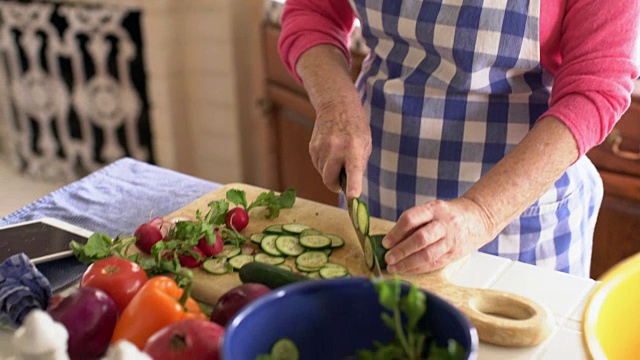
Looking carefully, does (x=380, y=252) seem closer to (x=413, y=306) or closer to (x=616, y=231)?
(x=413, y=306)

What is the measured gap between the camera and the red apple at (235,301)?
0.82 m

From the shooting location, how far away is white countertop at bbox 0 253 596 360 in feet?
2.89

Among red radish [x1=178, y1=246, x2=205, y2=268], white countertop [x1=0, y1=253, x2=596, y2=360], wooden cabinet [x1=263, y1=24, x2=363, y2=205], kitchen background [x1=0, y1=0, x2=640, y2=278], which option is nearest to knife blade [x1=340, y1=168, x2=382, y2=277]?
white countertop [x1=0, y1=253, x2=596, y2=360]

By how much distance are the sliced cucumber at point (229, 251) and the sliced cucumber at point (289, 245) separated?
55 millimetres

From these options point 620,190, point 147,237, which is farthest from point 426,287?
point 620,190

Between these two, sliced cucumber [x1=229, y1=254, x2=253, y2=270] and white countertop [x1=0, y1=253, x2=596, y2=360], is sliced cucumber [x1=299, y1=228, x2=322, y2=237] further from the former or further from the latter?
white countertop [x1=0, y1=253, x2=596, y2=360]

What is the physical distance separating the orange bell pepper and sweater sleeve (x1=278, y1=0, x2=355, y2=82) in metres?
0.65

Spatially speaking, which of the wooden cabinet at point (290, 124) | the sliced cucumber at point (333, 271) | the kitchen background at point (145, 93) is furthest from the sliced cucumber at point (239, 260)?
the kitchen background at point (145, 93)

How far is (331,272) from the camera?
1.01 m

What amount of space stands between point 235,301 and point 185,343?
0.37 ft

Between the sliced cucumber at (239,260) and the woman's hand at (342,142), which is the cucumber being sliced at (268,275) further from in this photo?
the woman's hand at (342,142)

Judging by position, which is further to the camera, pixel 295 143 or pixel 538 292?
pixel 295 143

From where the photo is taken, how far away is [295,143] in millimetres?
2559

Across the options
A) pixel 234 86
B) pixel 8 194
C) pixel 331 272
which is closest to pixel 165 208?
pixel 331 272
